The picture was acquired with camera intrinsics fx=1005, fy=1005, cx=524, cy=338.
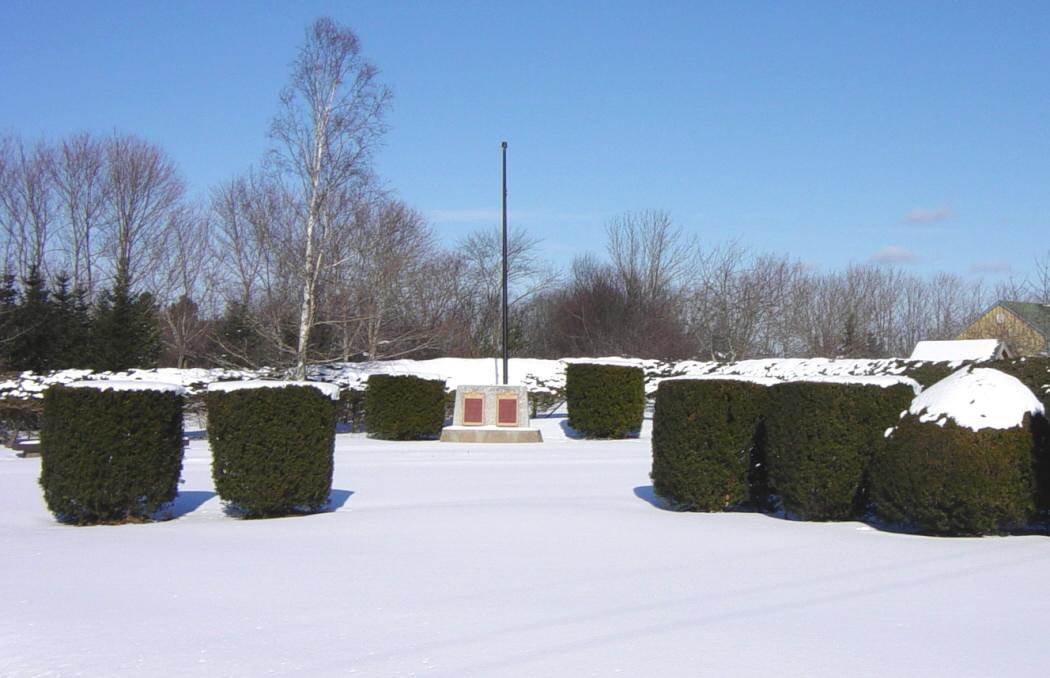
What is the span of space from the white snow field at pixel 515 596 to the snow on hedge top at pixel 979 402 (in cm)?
99

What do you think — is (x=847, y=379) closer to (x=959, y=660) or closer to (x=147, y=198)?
(x=959, y=660)

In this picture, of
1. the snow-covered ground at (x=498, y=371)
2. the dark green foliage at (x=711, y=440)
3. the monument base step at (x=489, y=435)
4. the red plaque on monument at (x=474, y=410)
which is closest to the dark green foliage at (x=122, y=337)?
the snow-covered ground at (x=498, y=371)

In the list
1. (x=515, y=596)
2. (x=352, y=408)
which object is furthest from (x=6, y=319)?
(x=515, y=596)

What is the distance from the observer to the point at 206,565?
7.32 meters

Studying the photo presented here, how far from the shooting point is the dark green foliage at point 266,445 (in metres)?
9.64

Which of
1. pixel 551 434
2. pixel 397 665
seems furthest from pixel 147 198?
pixel 397 665

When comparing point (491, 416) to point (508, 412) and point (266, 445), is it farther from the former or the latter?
point (266, 445)

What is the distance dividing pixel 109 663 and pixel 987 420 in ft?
21.8

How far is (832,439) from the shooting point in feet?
29.8

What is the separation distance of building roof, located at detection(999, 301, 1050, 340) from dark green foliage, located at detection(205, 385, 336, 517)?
23473mm

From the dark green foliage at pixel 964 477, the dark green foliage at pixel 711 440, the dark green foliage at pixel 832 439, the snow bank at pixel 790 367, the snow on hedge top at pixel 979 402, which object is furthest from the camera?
the snow bank at pixel 790 367

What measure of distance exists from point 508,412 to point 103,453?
11.9 m

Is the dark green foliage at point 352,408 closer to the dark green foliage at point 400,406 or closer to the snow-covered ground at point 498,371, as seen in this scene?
the snow-covered ground at point 498,371

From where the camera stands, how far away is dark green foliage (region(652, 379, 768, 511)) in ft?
32.3
